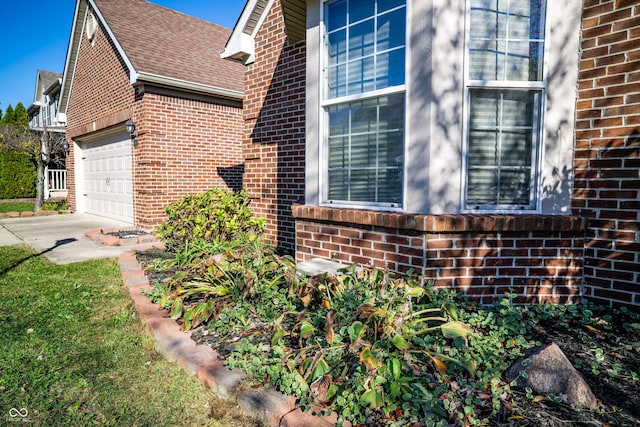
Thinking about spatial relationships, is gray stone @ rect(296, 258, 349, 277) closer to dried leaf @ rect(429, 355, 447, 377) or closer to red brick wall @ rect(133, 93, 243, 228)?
dried leaf @ rect(429, 355, 447, 377)

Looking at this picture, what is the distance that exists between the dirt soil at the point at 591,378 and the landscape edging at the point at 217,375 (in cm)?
14

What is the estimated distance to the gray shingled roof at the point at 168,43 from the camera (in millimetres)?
9080

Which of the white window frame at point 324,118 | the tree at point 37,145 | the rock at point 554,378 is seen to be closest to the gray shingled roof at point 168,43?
the tree at point 37,145

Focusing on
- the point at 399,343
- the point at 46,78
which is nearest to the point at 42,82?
the point at 46,78

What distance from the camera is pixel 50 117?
22547mm

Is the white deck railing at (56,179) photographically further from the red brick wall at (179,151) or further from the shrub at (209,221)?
the shrub at (209,221)

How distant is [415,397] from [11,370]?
278 cm

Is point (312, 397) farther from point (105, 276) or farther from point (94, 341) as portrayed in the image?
point (105, 276)

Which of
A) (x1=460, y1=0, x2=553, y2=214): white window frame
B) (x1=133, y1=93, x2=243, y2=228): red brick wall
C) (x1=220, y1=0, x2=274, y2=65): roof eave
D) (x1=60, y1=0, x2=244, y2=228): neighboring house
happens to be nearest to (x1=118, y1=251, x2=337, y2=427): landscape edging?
(x1=460, y1=0, x2=553, y2=214): white window frame

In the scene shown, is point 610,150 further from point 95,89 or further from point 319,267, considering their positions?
point 95,89

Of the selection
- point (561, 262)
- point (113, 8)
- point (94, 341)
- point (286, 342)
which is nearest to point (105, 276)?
point (94, 341)

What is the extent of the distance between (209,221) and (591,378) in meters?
4.49

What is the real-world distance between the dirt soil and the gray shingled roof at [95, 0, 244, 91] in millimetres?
7547

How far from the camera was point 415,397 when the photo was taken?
2.12 meters
